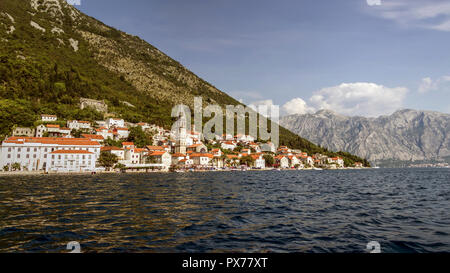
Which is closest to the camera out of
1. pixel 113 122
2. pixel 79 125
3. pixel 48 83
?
pixel 79 125

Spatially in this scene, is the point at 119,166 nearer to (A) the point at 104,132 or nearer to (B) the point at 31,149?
(B) the point at 31,149

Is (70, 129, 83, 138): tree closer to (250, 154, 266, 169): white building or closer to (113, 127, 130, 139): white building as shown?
(113, 127, 130, 139): white building

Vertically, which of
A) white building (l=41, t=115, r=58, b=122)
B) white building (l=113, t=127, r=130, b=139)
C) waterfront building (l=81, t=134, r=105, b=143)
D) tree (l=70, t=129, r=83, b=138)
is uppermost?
white building (l=41, t=115, r=58, b=122)

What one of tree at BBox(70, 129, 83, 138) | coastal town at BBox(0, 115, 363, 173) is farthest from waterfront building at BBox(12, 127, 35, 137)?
tree at BBox(70, 129, 83, 138)

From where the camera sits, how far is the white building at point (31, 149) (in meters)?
71.8

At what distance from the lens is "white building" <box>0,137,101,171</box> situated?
71.8m

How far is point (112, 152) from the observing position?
94.7m

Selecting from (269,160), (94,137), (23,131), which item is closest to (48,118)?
(23,131)

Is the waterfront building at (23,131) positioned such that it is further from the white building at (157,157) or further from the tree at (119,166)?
the white building at (157,157)

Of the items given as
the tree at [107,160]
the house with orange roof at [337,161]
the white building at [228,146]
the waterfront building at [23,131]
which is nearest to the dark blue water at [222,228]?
the tree at [107,160]

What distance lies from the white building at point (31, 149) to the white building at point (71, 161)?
1.26m

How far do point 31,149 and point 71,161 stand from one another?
11074 millimetres
